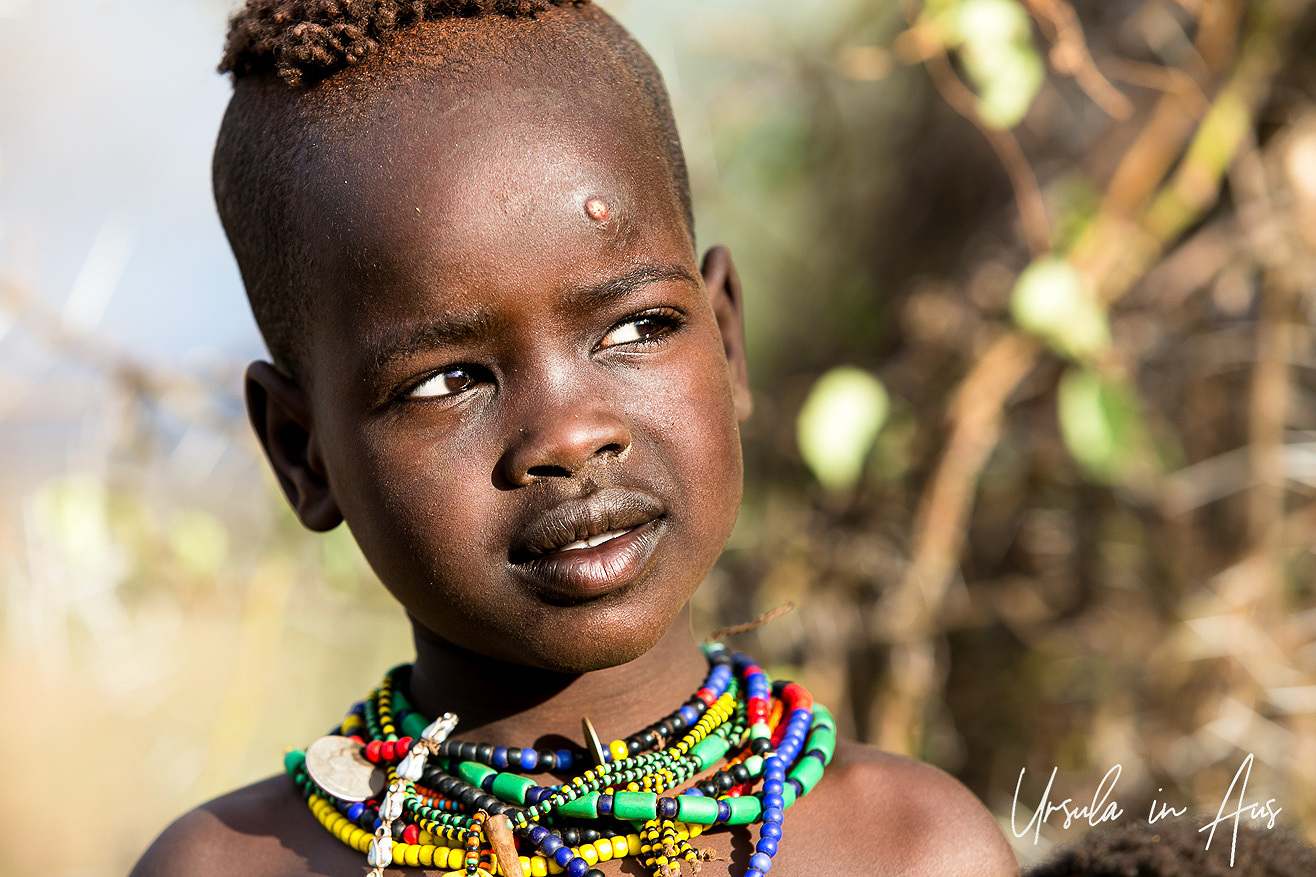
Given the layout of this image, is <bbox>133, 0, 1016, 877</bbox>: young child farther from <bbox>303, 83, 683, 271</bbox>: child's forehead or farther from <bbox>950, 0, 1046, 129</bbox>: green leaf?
<bbox>950, 0, 1046, 129</bbox>: green leaf

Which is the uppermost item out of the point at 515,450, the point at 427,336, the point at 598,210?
the point at 598,210

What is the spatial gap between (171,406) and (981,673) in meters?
1.98

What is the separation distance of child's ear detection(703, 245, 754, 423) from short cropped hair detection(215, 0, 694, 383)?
0.26 feet

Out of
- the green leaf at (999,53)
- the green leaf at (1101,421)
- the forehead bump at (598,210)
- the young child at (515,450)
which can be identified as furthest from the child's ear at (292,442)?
the green leaf at (1101,421)

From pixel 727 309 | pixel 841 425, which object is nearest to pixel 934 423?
pixel 841 425

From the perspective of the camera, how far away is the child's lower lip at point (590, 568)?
1.18m

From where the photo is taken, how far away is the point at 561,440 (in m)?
1.16

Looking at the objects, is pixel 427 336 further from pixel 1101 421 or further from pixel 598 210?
pixel 1101 421

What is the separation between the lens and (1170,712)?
2469 mm

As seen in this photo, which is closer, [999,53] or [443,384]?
[443,384]

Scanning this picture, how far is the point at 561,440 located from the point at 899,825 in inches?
23.8

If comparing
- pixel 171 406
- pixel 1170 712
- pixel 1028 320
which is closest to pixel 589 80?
pixel 1028 320

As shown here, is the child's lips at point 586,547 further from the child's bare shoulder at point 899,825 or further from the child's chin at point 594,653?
the child's bare shoulder at point 899,825

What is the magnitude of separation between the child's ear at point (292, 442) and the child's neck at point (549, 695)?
0.70 ft
